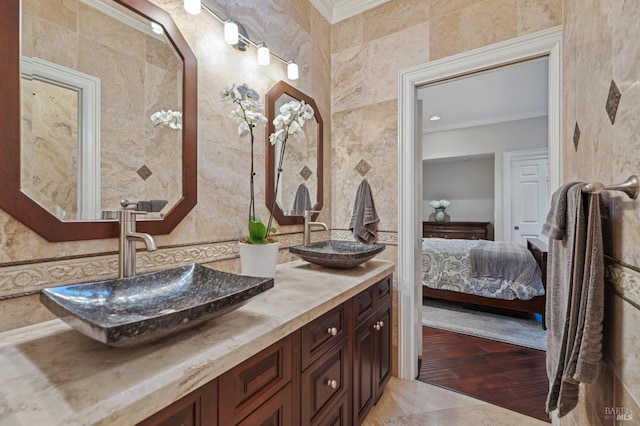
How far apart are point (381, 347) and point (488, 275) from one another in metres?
2.00

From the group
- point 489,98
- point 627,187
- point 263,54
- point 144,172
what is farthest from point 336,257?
point 489,98

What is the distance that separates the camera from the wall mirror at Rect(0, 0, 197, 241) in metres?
0.87

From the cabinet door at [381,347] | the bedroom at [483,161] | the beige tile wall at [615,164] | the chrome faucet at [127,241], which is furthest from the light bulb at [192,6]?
the bedroom at [483,161]

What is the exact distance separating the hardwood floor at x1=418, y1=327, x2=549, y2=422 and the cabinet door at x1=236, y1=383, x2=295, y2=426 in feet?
4.98

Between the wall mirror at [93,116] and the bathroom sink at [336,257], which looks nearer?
the wall mirror at [93,116]

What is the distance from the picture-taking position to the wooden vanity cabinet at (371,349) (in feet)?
4.69

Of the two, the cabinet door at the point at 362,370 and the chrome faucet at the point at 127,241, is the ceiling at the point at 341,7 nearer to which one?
the chrome faucet at the point at 127,241

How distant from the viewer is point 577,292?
3.02ft

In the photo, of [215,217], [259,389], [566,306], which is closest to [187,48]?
[215,217]

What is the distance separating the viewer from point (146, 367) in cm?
62

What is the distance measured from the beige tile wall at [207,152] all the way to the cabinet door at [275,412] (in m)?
0.71

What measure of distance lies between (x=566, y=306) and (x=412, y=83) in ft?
5.34

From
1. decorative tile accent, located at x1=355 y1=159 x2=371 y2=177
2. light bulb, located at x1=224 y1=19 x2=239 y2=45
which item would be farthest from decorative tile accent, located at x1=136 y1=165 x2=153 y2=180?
decorative tile accent, located at x1=355 y1=159 x2=371 y2=177

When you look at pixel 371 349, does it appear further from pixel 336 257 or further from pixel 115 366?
pixel 115 366
